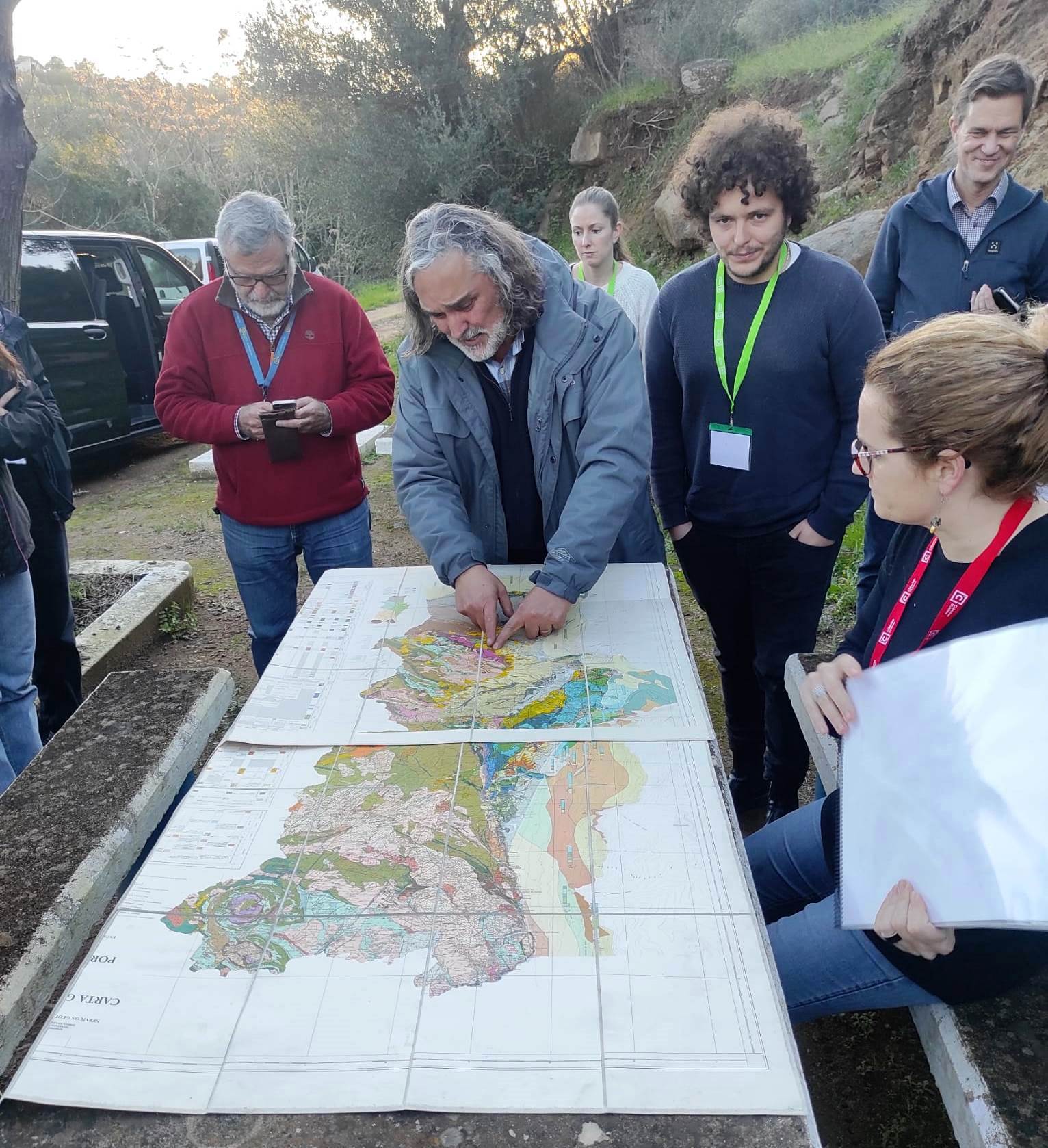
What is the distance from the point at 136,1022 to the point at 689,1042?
0.63 metres

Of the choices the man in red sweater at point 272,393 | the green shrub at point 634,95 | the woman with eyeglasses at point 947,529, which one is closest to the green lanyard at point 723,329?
the woman with eyeglasses at point 947,529

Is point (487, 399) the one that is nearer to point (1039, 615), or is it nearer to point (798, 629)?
point (798, 629)

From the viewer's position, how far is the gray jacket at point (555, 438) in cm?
187

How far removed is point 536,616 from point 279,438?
47.6 inches

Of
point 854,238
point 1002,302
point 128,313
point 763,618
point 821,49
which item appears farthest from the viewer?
point 821,49

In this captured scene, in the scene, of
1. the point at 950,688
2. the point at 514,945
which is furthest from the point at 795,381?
the point at 514,945

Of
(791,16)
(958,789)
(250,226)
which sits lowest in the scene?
(958,789)

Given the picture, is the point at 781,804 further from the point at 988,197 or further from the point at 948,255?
the point at 988,197

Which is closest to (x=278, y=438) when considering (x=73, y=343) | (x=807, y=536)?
(x=807, y=536)

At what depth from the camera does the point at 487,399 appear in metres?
2.02

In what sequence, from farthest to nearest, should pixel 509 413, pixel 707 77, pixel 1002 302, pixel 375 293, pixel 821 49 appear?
1. pixel 375 293
2. pixel 707 77
3. pixel 821 49
4. pixel 1002 302
5. pixel 509 413

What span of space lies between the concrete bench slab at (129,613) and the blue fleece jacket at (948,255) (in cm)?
325

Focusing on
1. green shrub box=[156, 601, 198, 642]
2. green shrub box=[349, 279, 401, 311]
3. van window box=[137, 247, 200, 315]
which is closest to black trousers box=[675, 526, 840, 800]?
green shrub box=[156, 601, 198, 642]

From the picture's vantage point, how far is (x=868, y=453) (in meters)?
1.40
